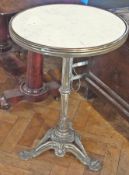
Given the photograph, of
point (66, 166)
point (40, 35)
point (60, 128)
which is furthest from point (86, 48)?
point (66, 166)

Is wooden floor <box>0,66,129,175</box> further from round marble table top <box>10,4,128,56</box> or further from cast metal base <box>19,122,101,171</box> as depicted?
round marble table top <box>10,4,128,56</box>

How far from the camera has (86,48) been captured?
112 centimetres

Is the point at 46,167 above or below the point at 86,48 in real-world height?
below

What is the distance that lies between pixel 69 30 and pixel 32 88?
753 millimetres

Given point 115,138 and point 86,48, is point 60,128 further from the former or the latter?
point 86,48

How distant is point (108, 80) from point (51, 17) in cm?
60

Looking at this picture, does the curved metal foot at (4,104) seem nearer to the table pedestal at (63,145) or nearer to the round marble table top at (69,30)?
the table pedestal at (63,145)

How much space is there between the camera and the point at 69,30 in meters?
1.22

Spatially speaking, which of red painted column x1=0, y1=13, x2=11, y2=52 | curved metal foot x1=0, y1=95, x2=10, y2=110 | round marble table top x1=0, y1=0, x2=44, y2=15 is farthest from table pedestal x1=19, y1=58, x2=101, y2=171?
red painted column x1=0, y1=13, x2=11, y2=52

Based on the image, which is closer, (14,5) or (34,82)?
(14,5)

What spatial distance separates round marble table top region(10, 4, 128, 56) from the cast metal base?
0.51 m

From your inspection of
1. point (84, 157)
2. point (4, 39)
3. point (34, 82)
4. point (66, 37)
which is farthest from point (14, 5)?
point (84, 157)

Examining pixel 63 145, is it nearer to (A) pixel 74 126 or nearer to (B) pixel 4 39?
(A) pixel 74 126

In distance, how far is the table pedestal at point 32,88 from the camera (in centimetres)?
184
